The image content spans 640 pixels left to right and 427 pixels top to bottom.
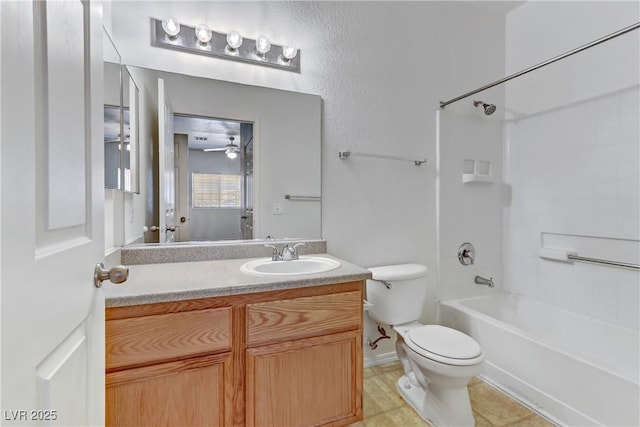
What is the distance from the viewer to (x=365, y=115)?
2.10 m

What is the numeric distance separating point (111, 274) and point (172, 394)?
2.31 feet

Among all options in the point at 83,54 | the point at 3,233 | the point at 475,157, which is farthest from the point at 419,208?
the point at 3,233

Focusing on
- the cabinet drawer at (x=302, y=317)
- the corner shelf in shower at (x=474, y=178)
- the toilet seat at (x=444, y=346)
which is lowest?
the toilet seat at (x=444, y=346)

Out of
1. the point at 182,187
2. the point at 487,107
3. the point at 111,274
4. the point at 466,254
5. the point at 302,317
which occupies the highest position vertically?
the point at 487,107

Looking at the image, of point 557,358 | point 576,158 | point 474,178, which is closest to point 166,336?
point 557,358

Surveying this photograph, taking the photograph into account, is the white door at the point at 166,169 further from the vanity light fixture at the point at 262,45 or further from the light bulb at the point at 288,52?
the light bulb at the point at 288,52

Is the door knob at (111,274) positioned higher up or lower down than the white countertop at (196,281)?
higher up

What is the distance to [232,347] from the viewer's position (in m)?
1.24

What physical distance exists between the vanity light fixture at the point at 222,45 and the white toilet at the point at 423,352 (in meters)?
1.44

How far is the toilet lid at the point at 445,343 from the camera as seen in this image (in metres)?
1.50

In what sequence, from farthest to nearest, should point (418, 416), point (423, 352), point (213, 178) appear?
point (213, 178)
point (418, 416)
point (423, 352)

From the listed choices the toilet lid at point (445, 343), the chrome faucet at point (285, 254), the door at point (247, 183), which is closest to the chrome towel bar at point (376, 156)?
the door at point (247, 183)

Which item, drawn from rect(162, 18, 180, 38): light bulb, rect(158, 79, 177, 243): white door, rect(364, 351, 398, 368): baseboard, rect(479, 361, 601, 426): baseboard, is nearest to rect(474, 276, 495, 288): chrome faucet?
rect(479, 361, 601, 426): baseboard

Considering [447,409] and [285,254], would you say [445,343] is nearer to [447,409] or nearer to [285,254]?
[447,409]
